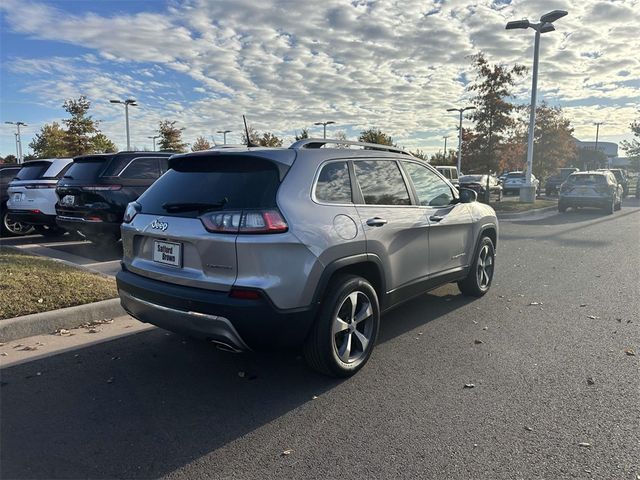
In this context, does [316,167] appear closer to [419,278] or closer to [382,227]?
[382,227]

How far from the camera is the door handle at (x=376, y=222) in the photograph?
154 inches

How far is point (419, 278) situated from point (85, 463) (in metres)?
3.19

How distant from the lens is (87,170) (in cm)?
830

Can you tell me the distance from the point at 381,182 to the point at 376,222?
52 centimetres

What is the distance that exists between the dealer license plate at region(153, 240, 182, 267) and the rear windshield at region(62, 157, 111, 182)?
5.29m

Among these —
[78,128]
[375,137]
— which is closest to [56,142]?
[78,128]

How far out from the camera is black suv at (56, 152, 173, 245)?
26.2 feet

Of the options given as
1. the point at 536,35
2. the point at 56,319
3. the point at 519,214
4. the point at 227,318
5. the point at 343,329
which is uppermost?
the point at 536,35

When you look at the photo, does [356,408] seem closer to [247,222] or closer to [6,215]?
[247,222]

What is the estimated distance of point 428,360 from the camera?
4.17 metres

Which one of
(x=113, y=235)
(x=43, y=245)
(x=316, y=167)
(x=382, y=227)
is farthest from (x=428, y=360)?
(x=43, y=245)

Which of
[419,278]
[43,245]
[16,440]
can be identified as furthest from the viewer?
[43,245]

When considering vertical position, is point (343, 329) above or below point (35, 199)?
below

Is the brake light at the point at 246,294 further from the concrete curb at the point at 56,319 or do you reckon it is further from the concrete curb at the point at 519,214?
the concrete curb at the point at 519,214
